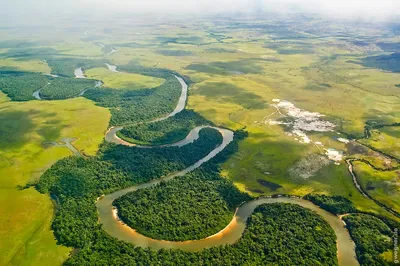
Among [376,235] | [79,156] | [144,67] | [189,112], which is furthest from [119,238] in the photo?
[144,67]

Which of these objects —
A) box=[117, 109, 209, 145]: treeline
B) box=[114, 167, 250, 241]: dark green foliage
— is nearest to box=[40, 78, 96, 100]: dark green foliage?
box=[117, 109, 209, 145]: treeline

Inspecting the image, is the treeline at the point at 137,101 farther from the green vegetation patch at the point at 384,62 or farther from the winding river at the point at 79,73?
the green vegetation patch at the point at 384,62

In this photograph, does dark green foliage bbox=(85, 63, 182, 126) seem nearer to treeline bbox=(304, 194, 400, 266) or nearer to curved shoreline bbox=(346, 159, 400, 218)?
curved shoreline bbox=(346, 159, 400, 218)

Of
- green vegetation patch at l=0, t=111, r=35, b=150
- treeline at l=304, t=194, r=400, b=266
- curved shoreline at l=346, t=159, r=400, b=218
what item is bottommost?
green vegetation patch at l=0, t=111, r=35, b=150

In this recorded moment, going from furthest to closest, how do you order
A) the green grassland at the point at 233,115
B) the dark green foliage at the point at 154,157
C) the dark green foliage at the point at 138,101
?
the dark green foliage at the point at 138,101 → the dark green foliage at the point at 154,157 → the green grassland at the point at 233,115

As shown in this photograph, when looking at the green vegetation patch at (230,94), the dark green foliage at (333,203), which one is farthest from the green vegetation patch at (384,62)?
the dark green foliage at (333,203)

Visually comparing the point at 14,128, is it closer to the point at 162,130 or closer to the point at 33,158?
the point at 33,158
